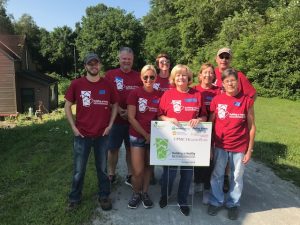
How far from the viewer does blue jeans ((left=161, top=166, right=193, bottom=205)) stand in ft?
17.3

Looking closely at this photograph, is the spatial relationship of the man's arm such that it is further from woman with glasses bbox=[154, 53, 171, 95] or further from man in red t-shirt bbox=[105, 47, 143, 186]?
woman with glasses bbox=[154, 53, 171, 95]

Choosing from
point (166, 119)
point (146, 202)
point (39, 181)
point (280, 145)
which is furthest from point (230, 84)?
point (280, 145)

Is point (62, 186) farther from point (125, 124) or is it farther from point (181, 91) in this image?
point (181, 91)

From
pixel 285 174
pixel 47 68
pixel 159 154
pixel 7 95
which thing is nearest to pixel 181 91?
pixel 159 154

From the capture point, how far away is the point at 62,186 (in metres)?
6.23

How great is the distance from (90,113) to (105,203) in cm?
128

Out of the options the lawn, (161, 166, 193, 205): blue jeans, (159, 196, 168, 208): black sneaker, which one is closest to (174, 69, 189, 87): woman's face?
(161, 166, 193, 205): blue jeans

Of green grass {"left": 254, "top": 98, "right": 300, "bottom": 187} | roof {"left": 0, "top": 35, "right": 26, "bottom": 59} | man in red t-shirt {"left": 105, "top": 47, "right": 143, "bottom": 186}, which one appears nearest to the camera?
man in red t-shirt {"left": 105, "top": 47, "right": 143, "bottom": 186}

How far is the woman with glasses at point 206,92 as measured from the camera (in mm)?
5496

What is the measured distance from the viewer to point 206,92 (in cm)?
555

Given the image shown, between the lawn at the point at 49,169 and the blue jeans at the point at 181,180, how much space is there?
1.01m

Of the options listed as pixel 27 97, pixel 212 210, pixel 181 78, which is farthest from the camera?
pixel 27 97

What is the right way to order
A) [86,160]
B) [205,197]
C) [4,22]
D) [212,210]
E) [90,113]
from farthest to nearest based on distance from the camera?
[4,22] → [205,197] → [212,210] → [86,160] → [90,113]

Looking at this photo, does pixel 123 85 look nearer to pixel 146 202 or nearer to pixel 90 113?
pixel 90 113
